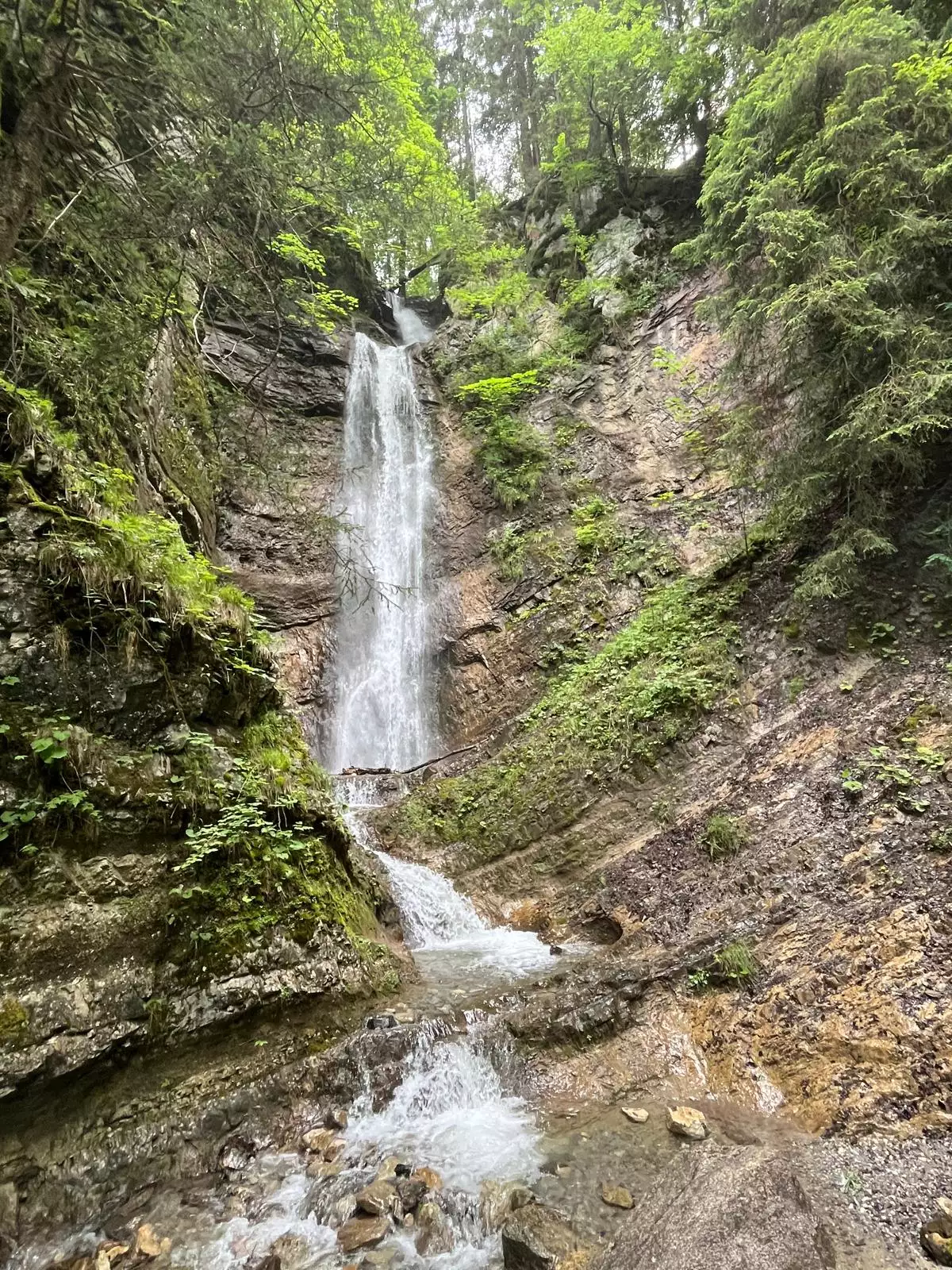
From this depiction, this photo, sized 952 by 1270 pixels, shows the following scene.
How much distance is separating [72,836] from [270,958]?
1.64 metres

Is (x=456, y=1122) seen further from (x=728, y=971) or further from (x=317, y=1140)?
(x=728, y=971)

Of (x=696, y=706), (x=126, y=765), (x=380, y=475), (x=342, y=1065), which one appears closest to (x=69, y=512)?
(x=126, y=765)

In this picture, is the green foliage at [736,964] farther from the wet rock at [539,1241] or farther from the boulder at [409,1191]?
the boulder at [409,1191]

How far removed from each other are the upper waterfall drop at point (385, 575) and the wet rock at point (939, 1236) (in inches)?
387

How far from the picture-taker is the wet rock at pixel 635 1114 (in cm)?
405

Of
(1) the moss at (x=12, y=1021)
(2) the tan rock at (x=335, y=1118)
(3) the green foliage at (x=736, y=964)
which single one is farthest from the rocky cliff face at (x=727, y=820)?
(1) the moss at (x=12, y=1021)

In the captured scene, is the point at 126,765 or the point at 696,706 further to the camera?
the point at 696,706

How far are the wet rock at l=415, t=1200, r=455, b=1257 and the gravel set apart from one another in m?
1.97

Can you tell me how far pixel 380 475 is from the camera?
1598 centimetres

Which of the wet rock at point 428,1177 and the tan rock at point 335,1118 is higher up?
the tan rock at point 335,1118

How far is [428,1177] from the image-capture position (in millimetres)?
3598

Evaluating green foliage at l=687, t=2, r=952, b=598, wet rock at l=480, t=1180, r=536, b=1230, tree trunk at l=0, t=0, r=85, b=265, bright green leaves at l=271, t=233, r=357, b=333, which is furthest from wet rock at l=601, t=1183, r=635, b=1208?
bright green leaves at l=271, t=233, r=357, b=333

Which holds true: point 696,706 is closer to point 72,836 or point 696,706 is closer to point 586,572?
point 586,572

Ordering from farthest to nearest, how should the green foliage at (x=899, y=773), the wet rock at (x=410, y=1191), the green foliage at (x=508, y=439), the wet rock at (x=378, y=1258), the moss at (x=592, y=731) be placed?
the green foliage at (x=508, y=439) → the moss at (x=592, y=731) → the green foliage at (x=899, y=773) → the wet rock at (x=410, y=1191) → the wet rock at (x=378, y=1258)
